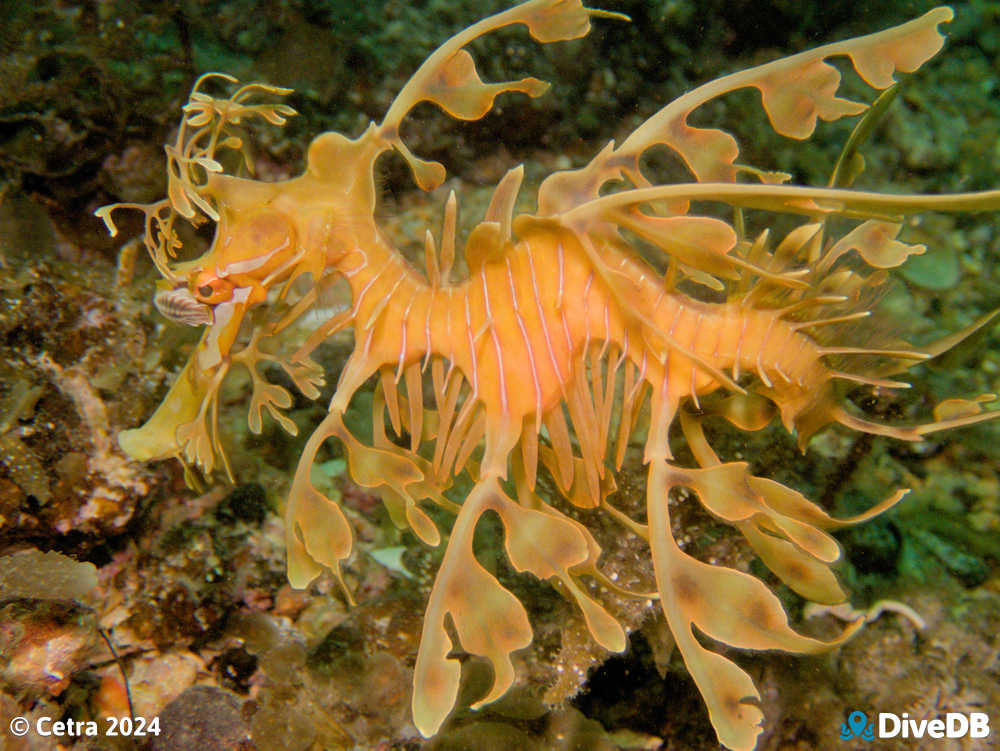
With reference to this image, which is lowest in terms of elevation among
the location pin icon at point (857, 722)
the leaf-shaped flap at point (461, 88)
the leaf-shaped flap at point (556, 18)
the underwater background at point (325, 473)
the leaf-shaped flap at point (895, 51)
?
the location pin icon at point (857, 722)

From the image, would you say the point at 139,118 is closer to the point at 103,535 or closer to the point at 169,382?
the point at 169,382

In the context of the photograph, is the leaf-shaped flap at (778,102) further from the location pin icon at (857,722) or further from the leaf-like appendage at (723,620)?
the location pin icon at (857,722)

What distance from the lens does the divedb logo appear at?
72.6 inches

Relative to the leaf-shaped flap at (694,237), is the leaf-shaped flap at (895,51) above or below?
above

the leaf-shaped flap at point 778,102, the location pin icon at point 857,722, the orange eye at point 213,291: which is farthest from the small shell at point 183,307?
the location pin icon at point 857,722

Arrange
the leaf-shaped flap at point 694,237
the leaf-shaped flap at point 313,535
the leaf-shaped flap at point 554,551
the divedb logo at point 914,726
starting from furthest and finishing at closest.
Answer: the divedb logo at point 914,726 → the leaf-shaped flap at point 313,535 → the leaf-shaped flap at point 554,551 → the leaf-shaped flap at point 694,237

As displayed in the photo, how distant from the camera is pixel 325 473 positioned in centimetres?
261

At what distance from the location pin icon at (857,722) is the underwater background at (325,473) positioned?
0.07 feet

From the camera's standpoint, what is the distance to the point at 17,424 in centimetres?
192

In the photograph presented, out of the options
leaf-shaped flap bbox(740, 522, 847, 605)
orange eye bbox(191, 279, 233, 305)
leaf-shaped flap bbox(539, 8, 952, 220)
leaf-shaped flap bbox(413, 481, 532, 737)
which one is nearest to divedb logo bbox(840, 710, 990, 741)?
leaf-shaped flap bbox(740, 522, 847, 605)

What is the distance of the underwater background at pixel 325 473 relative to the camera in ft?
6.23

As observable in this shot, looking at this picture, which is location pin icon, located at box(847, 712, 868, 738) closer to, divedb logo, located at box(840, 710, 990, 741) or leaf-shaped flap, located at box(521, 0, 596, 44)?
divedb logo, located at box(840, 710, 990, 741)

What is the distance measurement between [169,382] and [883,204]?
2.42 metres

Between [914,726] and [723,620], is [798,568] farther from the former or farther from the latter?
[914,726]
